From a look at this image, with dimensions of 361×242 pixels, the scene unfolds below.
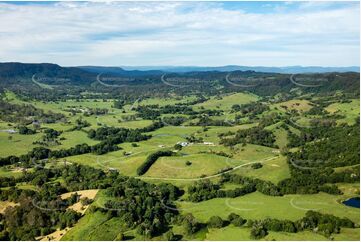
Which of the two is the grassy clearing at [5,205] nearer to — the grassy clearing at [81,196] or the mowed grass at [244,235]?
the grassy clearing at [81,196]

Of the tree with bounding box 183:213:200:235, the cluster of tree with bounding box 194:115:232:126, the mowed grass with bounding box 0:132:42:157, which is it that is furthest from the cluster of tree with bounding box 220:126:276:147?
the mowed grass with bounding box 0:132:42:157

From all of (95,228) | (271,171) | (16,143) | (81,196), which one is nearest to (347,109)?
(271,171)

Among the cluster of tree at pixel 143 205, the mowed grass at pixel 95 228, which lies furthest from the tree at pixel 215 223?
the mowed grass at pixel 95 228

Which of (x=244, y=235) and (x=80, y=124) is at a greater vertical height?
(x=80, y=124)

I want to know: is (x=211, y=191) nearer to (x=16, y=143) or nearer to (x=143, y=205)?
(x=143, y=205)

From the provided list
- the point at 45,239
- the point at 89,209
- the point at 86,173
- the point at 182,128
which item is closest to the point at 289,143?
the point at 182,128

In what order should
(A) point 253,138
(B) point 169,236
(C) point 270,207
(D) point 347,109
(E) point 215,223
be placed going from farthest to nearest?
(D) point 347,109, (A) point 253,138, (C) point 270,207, (E) point 215,223, (B) point 169,236

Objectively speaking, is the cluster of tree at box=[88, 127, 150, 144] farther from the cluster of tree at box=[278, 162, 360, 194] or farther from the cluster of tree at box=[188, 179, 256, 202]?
the cluster of tree at box=[278, 162, 360, 194]
